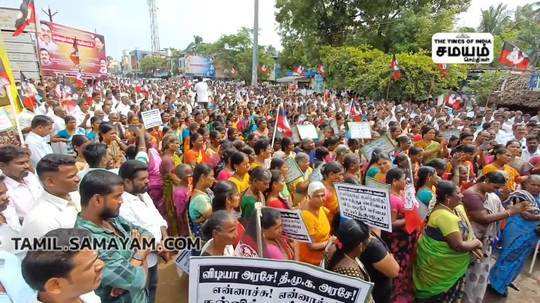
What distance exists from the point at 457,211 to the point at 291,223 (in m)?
1.60

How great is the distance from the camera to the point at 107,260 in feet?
6.70

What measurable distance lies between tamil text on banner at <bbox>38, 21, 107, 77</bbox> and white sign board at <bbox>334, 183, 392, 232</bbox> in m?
18.7

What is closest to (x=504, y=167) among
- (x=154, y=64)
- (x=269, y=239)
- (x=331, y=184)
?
(x=331, y=184)

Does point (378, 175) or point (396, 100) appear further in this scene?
point (396, 100)

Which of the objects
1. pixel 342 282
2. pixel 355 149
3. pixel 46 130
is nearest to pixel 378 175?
pixel 355 149

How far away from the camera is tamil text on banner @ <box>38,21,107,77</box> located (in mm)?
21266

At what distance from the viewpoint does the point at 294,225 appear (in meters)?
2.74

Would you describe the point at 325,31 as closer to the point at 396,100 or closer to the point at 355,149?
the point at 396,100

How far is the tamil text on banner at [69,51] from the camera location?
21.3m

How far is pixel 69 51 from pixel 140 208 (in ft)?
78.4

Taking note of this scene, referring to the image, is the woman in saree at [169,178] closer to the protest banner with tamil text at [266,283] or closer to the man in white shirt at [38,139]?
the man in white shirt at [38,139]

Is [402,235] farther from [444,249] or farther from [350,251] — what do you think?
[350,251]

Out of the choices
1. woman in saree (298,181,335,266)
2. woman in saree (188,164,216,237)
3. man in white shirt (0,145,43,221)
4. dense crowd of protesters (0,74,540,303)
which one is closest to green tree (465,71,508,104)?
dense crowd of protesters (0,74,540,303)

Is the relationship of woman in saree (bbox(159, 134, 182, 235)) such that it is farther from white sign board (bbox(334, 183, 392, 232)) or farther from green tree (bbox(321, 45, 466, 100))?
green tree (bbox(321, 45, 466, 100))
